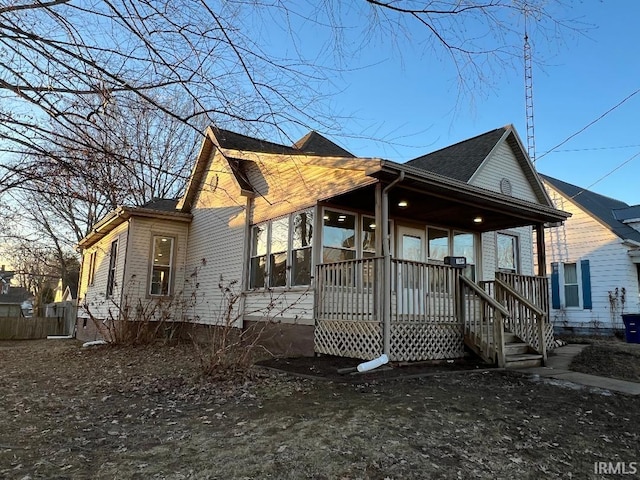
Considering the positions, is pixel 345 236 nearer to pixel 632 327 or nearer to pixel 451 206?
pixel 451 206

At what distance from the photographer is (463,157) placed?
13.4 m

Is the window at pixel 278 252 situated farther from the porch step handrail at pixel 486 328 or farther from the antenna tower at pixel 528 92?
the antenna tower at pixel 528 92

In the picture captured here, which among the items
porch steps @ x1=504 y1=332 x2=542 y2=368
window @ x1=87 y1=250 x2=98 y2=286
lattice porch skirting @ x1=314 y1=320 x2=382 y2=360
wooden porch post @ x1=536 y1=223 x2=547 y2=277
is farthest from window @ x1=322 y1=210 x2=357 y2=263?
window @ x1=87 y1=250 x2=98 y2=286

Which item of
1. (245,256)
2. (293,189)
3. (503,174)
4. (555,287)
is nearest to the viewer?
(293,189)

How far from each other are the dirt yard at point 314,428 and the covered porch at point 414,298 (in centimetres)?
104

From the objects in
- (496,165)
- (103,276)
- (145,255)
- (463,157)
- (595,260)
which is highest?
(463,157)

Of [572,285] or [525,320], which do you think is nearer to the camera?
[525,320]

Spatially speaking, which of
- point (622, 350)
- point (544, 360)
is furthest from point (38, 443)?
point (622, 350)

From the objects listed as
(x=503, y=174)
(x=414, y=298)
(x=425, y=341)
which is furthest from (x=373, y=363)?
(x=503, y=174)

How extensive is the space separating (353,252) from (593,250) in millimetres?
10932

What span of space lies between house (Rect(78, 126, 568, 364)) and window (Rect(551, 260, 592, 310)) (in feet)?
12.9

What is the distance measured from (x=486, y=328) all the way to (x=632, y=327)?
7.09 m

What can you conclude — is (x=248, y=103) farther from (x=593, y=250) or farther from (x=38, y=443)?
(x=593, y=250)

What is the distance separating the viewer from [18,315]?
64.3 feet
